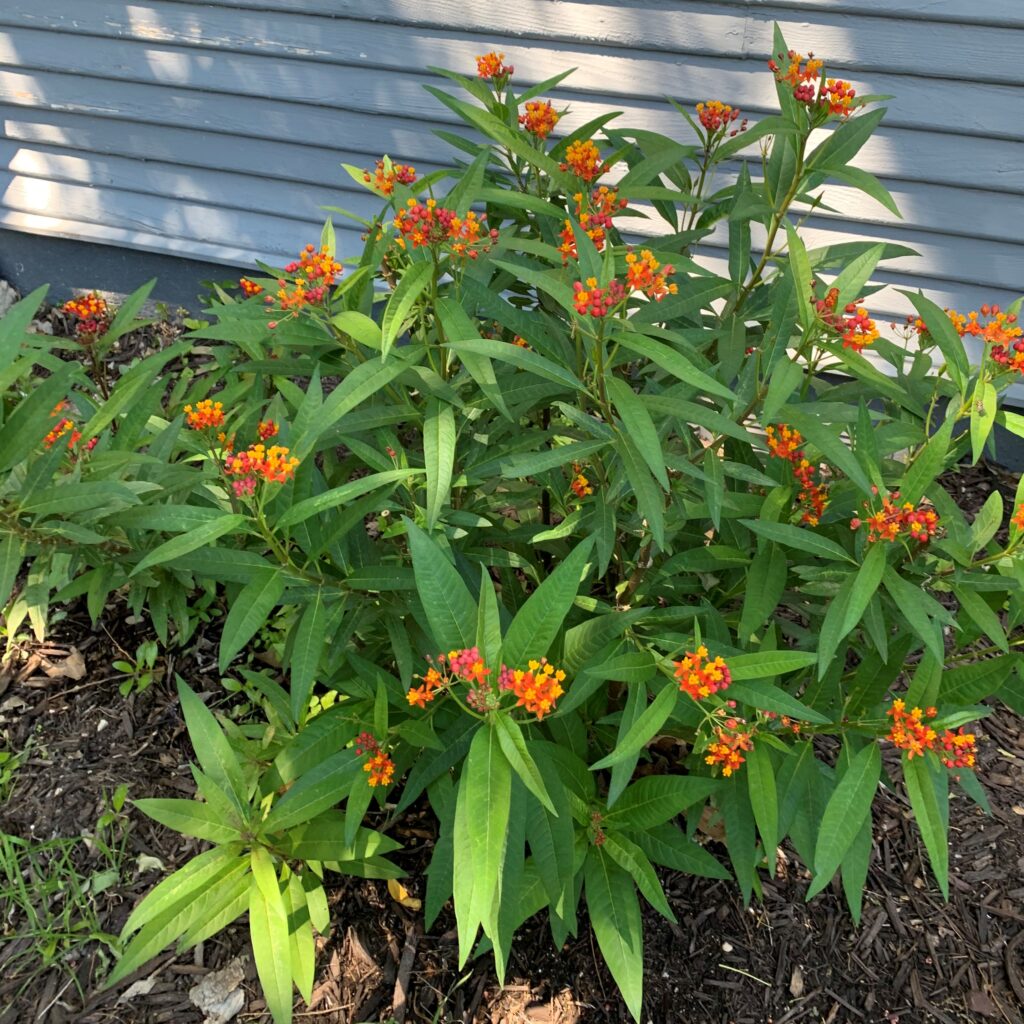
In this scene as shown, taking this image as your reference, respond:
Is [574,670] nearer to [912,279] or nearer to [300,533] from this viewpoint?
[300,533]

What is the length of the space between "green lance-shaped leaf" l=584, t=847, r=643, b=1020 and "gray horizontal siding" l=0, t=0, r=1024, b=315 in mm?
2689

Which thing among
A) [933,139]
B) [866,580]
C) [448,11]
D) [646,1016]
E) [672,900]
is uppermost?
[448,11]

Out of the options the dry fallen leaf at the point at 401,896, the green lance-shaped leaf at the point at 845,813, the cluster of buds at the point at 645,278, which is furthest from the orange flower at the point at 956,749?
the dry fallen leaf at the point at 401,896

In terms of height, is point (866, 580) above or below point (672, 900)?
above

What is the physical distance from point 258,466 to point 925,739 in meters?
1.25

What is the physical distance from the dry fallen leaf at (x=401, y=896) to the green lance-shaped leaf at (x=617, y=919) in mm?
662

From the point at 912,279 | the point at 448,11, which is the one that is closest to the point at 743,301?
the point at 912,279

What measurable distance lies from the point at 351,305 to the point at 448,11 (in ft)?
7.20

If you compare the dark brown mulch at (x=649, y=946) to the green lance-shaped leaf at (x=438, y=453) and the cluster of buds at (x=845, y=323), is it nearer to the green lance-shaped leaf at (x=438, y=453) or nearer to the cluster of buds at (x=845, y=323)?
the green lance-shaped leaf at (x=438, y=453)

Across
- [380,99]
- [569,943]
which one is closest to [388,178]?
[569,943]

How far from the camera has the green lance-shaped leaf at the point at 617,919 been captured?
1.71 m

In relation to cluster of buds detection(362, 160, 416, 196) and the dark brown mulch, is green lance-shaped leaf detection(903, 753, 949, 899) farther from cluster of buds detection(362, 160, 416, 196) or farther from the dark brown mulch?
cluster of buds detection(362, 160, 416, 196)

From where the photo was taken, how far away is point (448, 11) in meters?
3.32

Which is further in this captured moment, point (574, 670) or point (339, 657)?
point (339, 657)
